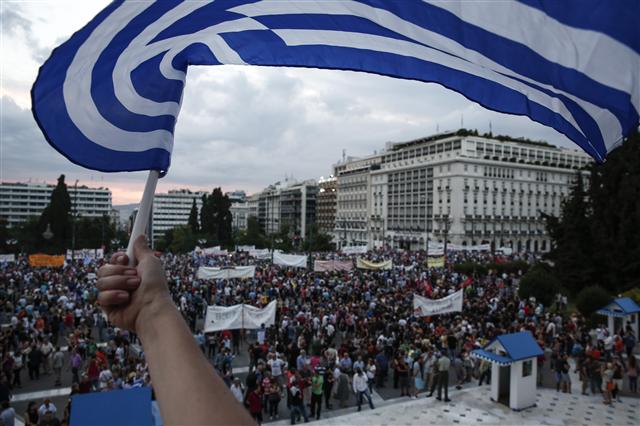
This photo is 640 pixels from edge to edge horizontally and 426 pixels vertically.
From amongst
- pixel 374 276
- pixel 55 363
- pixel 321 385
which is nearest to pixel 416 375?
pixel 321 385

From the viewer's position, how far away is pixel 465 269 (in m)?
35.5

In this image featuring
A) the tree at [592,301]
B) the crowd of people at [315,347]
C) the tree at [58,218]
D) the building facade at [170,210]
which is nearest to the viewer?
the crowd of people at [315,347]

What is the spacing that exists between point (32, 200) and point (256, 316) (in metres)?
170

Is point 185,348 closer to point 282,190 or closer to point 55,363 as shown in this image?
point 55,363

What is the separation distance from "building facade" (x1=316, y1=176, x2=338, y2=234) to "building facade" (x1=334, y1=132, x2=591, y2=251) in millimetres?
12607

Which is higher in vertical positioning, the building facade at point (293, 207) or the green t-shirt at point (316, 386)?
the building facade at point (293, 207)

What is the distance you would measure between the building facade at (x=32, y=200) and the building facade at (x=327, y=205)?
242 feet

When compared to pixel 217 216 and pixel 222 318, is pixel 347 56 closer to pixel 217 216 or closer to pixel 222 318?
pixel 222 318

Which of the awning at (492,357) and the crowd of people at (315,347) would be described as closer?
the crowd of people at (315,347)

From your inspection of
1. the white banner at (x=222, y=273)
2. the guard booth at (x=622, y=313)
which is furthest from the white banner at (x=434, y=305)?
the white banner at (x=222, y=273)

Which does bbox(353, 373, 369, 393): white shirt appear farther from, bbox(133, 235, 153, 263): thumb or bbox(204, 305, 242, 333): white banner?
bbox(133, 235, 153, 263): thumb

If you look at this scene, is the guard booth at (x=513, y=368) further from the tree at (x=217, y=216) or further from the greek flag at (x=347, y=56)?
the tree at (x=217, y=216)

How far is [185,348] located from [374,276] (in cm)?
3079

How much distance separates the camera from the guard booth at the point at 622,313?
59.9 ft
